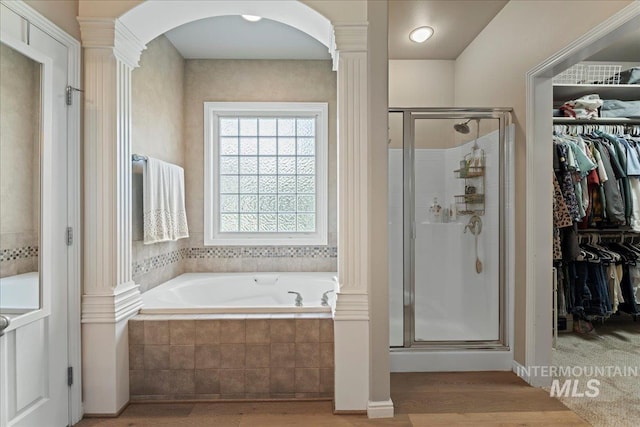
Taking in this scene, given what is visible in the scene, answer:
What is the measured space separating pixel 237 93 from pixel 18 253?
7.95ft

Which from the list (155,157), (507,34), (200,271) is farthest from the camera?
(200,271)

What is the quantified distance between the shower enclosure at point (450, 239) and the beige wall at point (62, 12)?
1983 millimetres

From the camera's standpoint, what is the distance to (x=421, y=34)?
3240mm

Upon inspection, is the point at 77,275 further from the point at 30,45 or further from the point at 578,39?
the point at 578,39

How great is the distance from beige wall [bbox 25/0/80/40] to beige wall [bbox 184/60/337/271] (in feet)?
5.27

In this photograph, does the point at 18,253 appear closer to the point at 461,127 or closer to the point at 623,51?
the point at 461,127

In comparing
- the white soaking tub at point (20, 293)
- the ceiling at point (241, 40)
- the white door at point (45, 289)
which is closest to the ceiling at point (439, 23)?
the ceiling at point (241, 40)

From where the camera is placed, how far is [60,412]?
1911 millimetres

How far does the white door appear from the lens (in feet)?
5.36

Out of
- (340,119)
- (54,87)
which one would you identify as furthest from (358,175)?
(54,87)

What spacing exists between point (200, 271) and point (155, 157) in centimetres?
116

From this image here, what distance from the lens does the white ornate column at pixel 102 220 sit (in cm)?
206

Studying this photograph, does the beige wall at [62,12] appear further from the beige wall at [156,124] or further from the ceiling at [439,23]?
the ceiling at [439,23]

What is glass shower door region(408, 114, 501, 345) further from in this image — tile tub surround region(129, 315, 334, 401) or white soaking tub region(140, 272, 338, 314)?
tile tub surround region(129, 315, 334, 401)
